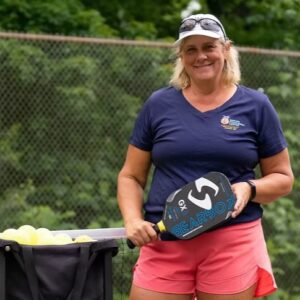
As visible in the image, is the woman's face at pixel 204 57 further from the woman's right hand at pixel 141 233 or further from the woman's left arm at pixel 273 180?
the woman's right hand at pixel 141 233

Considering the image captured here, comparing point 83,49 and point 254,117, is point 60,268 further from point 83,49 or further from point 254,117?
point 83,49

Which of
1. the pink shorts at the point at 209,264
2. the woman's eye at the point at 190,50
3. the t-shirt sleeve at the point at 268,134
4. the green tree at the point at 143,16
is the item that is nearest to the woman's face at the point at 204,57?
the woman's eye at the point at 190,50

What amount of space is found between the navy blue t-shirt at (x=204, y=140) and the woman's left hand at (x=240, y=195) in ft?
0.31

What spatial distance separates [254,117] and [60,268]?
107 cm

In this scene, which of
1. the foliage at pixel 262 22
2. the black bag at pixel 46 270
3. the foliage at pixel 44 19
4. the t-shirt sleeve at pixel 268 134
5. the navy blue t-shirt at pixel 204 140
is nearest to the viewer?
the black bag at pixel 46 270

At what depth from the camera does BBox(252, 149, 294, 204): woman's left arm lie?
4.48 metres

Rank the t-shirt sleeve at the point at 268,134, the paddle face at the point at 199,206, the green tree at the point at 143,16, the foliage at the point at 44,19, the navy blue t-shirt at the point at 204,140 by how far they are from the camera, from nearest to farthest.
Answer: the paddle face at the point at 199,206 < the navy blue t-shirt at the point at 204,140 < the t-shirt sleeve at the point at 268,134 < the foliage at the point at 44,19 < the green tree at the point at 143,16

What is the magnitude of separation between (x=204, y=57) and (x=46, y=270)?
3.73ft

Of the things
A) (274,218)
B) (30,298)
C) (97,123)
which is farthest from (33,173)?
(30,298)

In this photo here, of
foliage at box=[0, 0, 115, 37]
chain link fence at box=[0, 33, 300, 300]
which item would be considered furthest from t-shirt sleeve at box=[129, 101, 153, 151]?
foliage at box=[0, 0, 115, 37]

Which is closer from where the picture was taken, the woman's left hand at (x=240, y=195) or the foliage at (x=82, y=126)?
the woman's left hand at (x=240, y=195)

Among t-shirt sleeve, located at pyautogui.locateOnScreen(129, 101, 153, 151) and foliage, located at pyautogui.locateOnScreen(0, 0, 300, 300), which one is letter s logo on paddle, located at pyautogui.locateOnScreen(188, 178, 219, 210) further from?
foliage, located at pyautogui.locateOnScreen(0, 0, 300, 300)

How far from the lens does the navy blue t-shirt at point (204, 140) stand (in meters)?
4.37

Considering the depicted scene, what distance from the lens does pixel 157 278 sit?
14.5 feet
